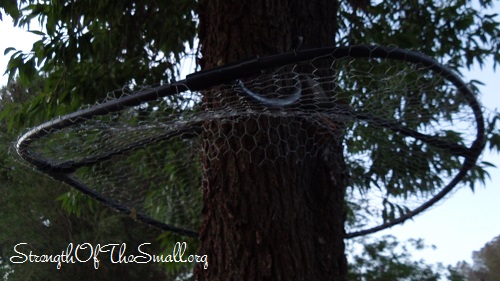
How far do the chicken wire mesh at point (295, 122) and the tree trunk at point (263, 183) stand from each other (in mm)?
13

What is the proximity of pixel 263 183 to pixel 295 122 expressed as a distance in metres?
0.37

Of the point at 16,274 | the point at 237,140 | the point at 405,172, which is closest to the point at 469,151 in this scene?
the point at 405,172

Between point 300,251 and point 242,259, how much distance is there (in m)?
0.23

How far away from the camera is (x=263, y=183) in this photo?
2.95m

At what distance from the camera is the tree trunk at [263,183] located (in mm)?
2898

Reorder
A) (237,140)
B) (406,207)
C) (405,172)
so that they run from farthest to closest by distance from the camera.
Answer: (406,207)
(405,172)
(237,140)

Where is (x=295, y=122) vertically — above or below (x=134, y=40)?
below

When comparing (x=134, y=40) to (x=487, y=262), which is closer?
(x=134, y=40)

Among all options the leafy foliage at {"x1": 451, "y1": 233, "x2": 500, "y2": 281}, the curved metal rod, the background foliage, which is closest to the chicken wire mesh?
the curved metal rod

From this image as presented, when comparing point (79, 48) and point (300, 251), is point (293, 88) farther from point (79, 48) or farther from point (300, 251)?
point (79, 48)

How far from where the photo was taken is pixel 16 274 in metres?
Result: 12.3

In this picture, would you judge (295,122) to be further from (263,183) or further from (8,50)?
(8,50)

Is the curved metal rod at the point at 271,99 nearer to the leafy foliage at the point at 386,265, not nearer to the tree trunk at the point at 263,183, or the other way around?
the tree trunk at the point at 263,183

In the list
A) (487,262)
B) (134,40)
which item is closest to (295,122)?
(134,40)
